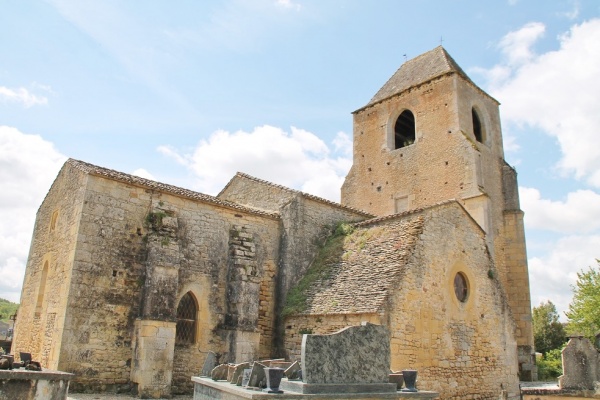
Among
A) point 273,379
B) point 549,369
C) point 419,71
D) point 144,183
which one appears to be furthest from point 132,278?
point 549,369

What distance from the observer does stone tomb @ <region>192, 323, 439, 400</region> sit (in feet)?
20.0

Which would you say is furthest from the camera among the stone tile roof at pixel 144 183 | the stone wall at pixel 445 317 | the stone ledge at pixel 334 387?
the stone tile roof at pixel 144 183

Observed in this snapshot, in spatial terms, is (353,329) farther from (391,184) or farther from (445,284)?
(391,184)

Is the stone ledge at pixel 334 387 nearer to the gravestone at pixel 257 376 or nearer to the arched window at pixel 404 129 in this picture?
the gravestone at pixel 257 376

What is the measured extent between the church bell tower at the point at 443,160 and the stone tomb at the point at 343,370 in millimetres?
13517

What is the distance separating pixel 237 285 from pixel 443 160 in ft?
38.7

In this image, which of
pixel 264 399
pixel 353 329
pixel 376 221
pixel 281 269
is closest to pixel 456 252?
pixel 376 221

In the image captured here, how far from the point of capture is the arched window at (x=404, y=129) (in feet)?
79.4

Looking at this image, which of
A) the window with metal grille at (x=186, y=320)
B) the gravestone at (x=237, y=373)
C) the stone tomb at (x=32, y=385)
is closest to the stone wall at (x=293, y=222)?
the window with metal grille at (x=186, y=320)

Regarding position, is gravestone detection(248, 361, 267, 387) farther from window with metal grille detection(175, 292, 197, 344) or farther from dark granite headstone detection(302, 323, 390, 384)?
window with metal grille detection(175, 292, 197, 344)

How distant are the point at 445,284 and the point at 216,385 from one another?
316 inches

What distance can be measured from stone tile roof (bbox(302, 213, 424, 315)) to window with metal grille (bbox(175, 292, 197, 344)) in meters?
3.07

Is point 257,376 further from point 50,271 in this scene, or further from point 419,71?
point 419,71

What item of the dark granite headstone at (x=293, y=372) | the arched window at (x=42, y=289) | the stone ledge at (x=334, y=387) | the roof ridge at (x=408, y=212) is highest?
the roof ridge at (x=408, y=212)
